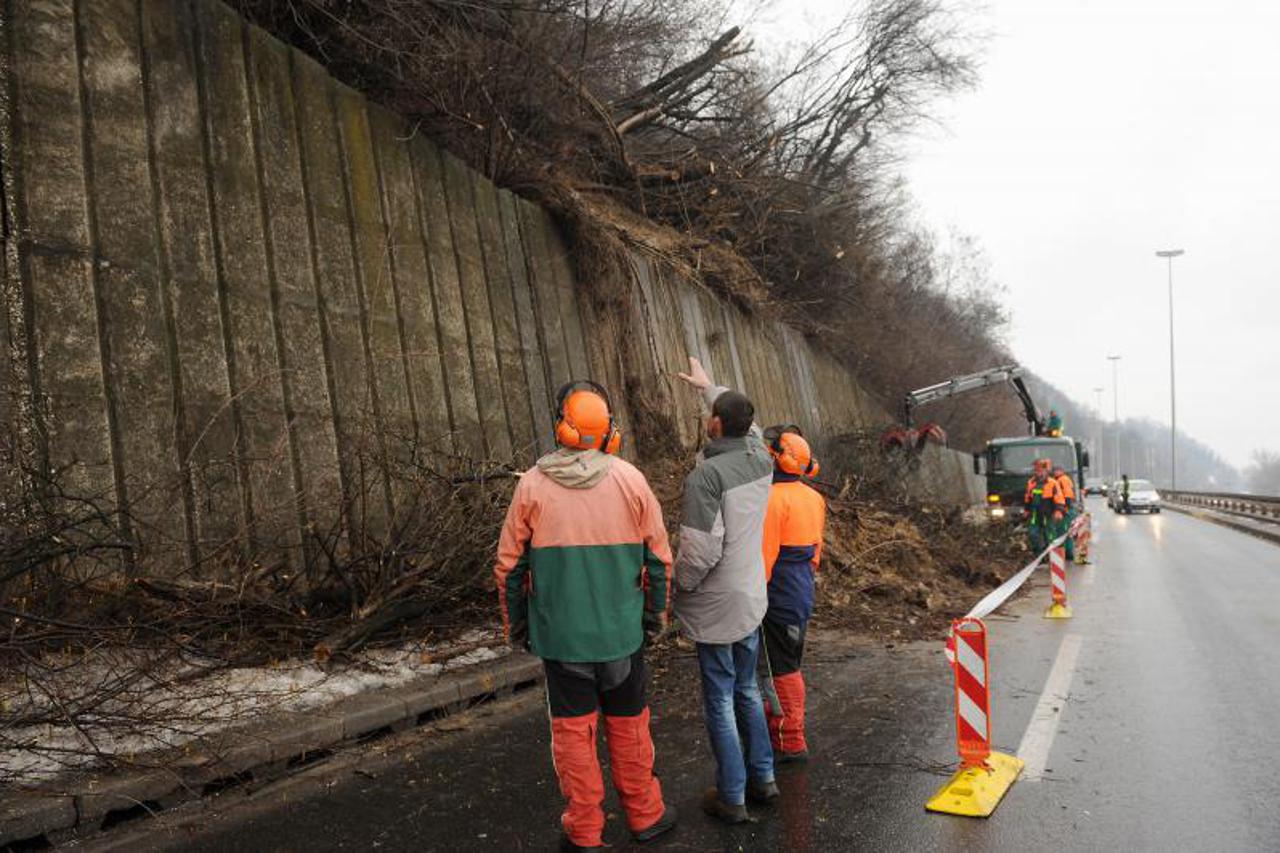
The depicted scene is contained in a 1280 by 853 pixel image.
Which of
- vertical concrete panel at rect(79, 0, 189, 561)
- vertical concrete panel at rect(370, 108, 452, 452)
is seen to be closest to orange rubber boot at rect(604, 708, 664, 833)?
vertical concrete panel at rect(79, 0, 189, 561)

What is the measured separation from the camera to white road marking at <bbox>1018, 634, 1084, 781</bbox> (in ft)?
16.9

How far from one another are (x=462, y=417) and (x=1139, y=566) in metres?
12.7

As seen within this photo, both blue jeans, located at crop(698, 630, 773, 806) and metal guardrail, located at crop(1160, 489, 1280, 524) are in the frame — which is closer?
blue jeans, located at crop(698, 630, 773, 806)

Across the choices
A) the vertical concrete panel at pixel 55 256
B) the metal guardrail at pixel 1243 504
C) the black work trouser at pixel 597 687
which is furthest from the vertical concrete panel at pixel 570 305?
the metal guardrail at pixel 1243 504

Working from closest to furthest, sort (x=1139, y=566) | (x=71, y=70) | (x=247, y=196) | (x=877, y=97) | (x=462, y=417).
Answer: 1. (x=71, y=70)
2. (x=247, y=196)
3. (x=462, y=417)
4. (x=1139, y=566)
5. (x=877, y=97)

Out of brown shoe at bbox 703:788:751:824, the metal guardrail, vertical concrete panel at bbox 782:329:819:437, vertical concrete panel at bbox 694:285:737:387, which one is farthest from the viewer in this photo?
the metal guardrail

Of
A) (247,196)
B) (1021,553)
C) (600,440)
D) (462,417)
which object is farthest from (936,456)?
(600,440)

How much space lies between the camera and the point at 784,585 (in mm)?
5105

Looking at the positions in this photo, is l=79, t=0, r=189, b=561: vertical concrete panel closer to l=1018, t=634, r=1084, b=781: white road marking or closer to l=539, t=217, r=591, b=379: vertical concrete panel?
l=1018, t=634, r=1084, b=781: white road marking

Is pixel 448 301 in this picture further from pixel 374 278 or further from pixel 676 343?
pixel 676 343

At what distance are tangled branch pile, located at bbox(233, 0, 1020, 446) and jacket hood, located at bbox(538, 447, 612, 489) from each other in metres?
6.81

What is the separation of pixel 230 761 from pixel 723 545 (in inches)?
109

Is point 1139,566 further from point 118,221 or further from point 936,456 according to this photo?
point 118,221

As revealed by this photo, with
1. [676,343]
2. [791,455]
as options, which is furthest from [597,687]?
[676,343]
